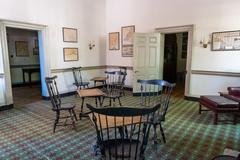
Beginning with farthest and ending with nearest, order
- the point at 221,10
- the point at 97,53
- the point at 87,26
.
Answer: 1. the point at 97,53
2. the point at 87,26
3. the point at 221,10

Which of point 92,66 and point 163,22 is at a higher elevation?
point 163,22

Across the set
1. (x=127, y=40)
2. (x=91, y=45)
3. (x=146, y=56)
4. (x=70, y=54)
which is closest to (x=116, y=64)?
(x=127, y=40)

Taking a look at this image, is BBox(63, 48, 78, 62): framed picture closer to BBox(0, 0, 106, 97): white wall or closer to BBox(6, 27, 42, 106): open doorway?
BBox(0, 0, 106, 97): white wall

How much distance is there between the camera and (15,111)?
4508mm

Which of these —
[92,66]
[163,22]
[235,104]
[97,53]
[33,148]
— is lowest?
[33,148]

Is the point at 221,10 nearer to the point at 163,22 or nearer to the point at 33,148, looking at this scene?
the point at 163,22

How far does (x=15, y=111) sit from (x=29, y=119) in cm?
86

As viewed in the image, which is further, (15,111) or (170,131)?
(15,111)

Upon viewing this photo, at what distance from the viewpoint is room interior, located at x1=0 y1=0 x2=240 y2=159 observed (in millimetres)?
2873

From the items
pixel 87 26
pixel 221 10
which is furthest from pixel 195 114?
pixel 87 26

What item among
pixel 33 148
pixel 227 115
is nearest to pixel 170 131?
pixel 227 115

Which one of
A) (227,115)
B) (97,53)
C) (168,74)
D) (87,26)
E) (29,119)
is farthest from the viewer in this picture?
(168,74)

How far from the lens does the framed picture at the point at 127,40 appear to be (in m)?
6.58

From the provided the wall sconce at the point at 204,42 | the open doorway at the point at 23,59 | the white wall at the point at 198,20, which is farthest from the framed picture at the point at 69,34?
the wall sconce at the point at 204,42
